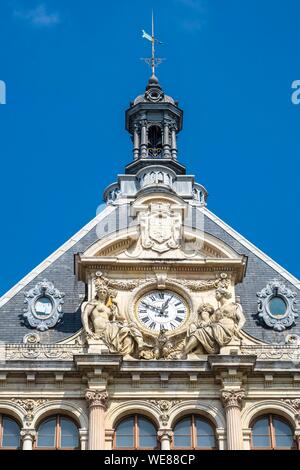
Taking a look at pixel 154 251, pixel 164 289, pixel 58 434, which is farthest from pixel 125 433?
pixel 154 251

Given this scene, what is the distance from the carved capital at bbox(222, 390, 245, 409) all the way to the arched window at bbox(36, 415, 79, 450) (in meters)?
4.28

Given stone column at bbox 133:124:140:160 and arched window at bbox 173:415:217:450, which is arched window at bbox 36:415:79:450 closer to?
arched window at bbox 173:415:217:450

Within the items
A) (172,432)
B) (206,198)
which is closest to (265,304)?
(172,432)

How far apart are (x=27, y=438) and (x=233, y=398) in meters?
5.90

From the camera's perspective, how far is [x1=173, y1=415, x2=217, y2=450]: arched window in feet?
143

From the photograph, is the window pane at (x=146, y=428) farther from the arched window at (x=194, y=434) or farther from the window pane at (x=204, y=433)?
the window pane at (x=204, y=433)

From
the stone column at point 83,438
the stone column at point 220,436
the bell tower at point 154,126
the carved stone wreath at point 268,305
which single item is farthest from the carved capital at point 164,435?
the bell tower at point 154,126

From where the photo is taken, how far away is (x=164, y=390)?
4434 cm

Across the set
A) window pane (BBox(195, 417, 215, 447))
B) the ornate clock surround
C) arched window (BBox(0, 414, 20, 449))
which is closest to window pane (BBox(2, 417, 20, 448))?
arched window (BBox(0, 414, 20, 449))

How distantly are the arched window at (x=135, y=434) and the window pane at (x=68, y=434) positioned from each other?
3.73 ft

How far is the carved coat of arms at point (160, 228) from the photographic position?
47.1 metres
